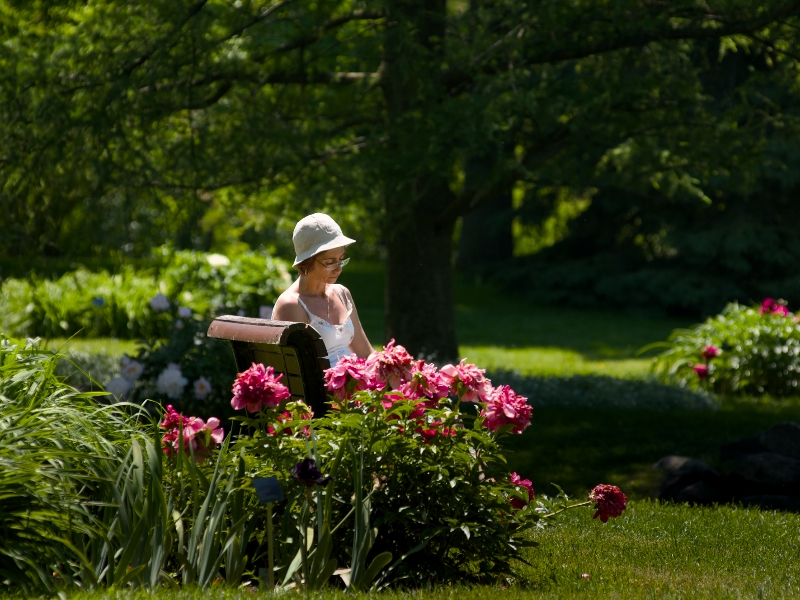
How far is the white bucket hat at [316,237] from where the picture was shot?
14.7ft

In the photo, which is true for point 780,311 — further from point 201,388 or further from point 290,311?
point 290,311

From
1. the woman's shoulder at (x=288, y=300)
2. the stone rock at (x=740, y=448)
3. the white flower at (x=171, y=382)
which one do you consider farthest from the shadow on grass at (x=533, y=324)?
the woman's shoulder at (x=288, y=300)

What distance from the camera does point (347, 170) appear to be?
280 inches

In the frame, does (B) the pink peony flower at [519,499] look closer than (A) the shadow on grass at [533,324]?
Yes

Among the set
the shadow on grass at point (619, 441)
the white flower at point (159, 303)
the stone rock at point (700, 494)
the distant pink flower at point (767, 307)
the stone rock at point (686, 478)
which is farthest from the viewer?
the distant pink flower at point (767, 307)

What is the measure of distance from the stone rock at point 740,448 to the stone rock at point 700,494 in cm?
64

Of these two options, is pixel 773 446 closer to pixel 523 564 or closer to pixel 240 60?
pixel 523 564

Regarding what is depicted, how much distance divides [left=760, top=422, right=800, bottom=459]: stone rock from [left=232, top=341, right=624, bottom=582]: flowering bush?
2900 mm

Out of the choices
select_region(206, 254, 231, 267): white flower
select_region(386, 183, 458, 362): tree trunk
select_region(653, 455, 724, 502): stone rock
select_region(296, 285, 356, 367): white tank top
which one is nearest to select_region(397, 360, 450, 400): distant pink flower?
select_region(296, 285, 356, 367): white tank top

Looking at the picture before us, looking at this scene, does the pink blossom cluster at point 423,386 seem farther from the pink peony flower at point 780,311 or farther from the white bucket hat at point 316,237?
the pink peony flower at point 780,311

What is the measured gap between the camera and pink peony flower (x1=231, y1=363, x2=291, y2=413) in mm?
3371

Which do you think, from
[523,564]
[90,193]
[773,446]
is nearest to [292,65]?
[90,193]

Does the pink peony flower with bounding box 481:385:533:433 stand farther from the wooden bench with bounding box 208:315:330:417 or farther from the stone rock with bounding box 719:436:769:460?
the stone rock with bounding box 719:436:769:460

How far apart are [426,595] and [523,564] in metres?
0.74
